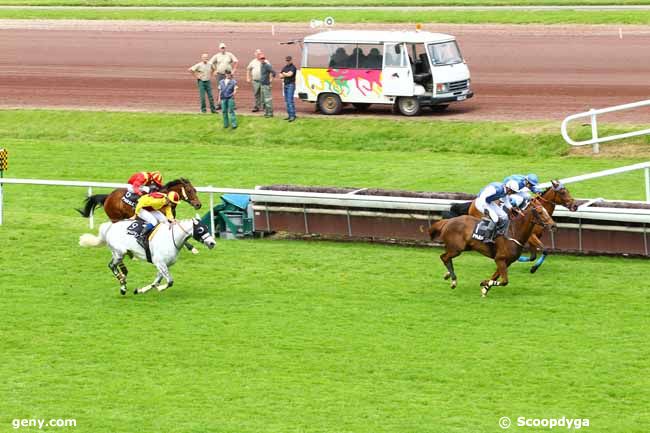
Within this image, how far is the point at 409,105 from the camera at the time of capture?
31.0 m

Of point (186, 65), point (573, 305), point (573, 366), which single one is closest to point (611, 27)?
point (186, 65)

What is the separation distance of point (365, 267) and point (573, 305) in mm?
3666

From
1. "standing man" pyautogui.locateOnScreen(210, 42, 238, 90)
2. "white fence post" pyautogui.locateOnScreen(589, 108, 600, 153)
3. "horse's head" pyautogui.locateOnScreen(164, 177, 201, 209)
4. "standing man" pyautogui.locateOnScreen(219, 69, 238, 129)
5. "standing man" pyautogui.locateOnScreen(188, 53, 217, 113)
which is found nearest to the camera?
"horse's head" pyautogui.locateOnScreen(164, 177, 201, 209)

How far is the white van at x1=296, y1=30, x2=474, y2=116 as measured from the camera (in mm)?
30953

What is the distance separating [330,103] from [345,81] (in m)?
0.65

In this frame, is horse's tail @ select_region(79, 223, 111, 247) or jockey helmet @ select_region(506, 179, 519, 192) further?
horse's tail @ select_region(79, 223, 111, 247)

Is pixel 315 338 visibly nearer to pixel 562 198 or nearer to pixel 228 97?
pixel 562 198

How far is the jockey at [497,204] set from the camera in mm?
18031

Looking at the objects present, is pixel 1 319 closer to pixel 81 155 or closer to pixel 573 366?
pixel 573 366

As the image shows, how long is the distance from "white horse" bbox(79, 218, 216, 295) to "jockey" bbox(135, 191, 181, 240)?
0.26 meters

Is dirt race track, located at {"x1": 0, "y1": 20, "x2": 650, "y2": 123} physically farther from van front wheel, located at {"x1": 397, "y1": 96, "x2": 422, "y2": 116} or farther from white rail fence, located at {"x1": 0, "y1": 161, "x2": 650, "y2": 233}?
white rail fence, located at {"x1": 0, "y1": 161, "x2": 650, "y2": 233}

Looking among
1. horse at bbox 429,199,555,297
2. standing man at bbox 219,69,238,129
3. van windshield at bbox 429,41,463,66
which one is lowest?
horse at bbox 429,199,555,297

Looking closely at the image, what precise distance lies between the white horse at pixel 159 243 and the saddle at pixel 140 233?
0.17ft

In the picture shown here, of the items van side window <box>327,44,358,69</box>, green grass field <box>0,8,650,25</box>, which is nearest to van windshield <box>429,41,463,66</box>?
van side window <box>327,44,358,69</box>
